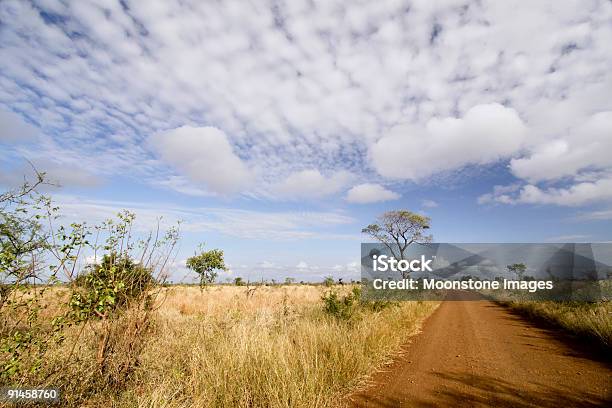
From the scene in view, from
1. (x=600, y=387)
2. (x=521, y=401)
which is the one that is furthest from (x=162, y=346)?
(x=600, y=387)

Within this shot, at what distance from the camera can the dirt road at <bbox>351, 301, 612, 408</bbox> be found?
16.1 feet

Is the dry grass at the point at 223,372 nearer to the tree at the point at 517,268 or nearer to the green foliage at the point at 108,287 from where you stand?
the green foliage at the point at 108,287

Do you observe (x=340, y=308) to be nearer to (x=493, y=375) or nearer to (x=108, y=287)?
(x=493, y=375)

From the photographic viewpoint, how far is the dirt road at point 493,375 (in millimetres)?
4898

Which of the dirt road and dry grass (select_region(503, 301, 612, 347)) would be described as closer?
the dirt road

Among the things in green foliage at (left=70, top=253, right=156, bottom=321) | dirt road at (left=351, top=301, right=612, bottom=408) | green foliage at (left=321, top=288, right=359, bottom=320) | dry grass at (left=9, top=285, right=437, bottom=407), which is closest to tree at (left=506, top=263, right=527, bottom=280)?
dirt road at (left=351, top=301, right=612, bottom=408)

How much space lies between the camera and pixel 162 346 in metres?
6.42

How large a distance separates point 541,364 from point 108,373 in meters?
8.50

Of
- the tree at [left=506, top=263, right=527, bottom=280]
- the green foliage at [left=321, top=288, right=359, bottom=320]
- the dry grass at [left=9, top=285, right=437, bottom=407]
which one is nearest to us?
the dry grass at [left=9, top=285, right=437, bottom=407]

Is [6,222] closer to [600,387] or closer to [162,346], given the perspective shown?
[162,346]

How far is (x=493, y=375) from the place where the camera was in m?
6.06

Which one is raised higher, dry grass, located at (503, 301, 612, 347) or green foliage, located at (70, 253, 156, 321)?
green foliage, located at (70, 253, 156, 321)


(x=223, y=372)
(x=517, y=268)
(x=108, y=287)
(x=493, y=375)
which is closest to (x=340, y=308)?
(x=493, y=375)

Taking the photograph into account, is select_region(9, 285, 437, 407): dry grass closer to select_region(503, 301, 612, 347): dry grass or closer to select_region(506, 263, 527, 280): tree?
select_region(503, 301, 612, 347): dry grass
